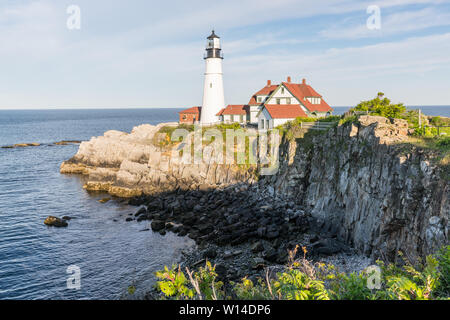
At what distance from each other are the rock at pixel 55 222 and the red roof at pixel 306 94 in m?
36.9

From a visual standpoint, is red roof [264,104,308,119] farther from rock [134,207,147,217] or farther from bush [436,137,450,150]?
bush [436,137,450,150]

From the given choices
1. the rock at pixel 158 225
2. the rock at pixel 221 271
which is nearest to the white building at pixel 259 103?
the rock at pixel 158 225

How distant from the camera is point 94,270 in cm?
2369

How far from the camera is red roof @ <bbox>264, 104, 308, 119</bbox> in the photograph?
46.7 m

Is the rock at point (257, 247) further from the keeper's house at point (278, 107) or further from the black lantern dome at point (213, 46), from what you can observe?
the black lantern dome at point (213, 46)

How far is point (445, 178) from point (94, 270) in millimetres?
22613

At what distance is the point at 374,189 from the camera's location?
73.9ft

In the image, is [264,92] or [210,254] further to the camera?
[264,92]

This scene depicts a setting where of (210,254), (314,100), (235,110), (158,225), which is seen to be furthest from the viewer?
(235,110)

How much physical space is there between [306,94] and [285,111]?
10112 mm

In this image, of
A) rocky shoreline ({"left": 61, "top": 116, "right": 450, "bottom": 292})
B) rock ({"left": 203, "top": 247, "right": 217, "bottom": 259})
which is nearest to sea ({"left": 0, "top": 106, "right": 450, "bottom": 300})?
rock ({"left": 203, "top": 247, "right": 217, "bottom": 259})

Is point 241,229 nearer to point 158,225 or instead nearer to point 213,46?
point 158,225

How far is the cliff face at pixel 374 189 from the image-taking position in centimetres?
1744

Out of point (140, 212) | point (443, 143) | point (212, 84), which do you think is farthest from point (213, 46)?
point (443, 143)
